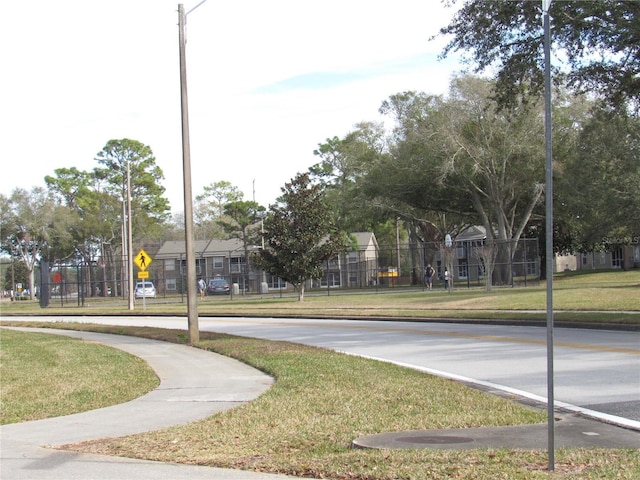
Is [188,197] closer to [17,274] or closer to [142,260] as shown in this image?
[142,260]

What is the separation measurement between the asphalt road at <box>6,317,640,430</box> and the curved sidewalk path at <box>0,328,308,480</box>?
11.5 feet

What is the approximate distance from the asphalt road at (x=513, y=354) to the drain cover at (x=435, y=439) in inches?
82.1

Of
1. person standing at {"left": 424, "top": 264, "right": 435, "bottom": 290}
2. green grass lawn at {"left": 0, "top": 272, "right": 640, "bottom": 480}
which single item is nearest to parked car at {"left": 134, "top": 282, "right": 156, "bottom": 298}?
person standing at {"left": 424, "top": 264, "right": 435, "bottom": 290}

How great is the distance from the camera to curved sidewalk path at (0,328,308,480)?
6.38 metres

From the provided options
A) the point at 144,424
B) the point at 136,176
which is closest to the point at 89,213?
the point at 136,176

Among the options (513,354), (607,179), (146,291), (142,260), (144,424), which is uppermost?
(607,179)

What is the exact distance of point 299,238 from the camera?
4375 centimetres

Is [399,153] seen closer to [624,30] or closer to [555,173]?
[555,173]

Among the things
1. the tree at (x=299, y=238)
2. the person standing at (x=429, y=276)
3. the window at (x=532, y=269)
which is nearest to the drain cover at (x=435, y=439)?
the tree at (x=299, y=238)

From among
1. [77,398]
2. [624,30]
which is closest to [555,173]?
[624,30]

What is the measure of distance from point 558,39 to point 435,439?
16360mm

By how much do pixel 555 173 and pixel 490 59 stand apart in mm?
26391

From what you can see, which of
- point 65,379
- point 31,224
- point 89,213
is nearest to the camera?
point 65,379

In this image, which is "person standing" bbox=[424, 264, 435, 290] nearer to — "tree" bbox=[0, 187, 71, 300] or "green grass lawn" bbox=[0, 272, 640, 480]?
"green grass lawn" bbox=[0, 272, 640, 480]
